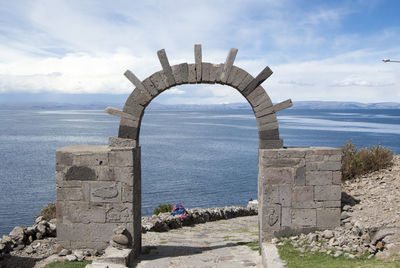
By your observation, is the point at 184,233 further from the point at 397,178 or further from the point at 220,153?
the point at 220,153

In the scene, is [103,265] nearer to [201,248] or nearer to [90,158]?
[90,158]

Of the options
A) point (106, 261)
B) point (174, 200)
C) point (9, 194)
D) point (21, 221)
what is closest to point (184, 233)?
point (106, 261)

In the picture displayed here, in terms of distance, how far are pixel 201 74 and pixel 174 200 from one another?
22.4 metres

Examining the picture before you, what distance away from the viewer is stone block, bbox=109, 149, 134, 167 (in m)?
8.59

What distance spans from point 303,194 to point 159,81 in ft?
13.4

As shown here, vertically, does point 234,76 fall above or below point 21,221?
above

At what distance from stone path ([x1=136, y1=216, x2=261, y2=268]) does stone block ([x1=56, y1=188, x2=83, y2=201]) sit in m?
1.97

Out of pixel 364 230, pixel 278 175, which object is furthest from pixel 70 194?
pixel 364 230

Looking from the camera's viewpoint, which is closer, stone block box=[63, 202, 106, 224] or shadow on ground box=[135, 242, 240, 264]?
stone block box=[63, 202, 106, 224]

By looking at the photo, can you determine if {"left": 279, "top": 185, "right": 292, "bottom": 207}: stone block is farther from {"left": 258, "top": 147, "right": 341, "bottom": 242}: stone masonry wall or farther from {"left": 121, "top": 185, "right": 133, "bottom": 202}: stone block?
{"left": 121, "top": 185, "right": 133, "bottom": 202}: stone block

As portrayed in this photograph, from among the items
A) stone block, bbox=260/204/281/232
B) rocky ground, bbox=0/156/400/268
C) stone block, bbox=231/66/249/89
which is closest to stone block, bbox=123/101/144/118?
stone block, bbox=231/66/249/89

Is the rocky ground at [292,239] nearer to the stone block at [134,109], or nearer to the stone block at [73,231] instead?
Result: the stone block at [73,231]

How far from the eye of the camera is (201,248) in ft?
33.2

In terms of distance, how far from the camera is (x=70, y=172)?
8.71 meters
